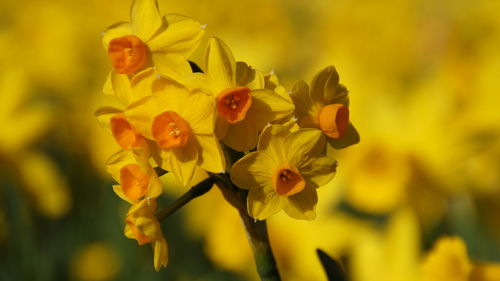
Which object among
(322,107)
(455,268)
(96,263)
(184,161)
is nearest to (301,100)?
(322,107)

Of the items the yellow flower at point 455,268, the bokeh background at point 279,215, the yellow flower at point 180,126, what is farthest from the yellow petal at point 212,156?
the bokeh background at point 279,215

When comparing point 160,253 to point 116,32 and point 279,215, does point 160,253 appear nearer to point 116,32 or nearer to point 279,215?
point 116,32

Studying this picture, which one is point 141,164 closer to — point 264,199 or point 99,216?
point 264,199

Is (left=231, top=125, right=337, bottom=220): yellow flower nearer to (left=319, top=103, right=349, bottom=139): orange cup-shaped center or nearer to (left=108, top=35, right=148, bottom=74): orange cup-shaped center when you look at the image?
(left=319, top=103, right=349, bottom=139): orange cup-shaped center

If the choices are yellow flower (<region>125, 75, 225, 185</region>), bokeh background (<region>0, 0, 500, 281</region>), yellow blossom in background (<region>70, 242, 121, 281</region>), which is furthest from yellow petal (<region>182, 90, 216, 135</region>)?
yellow blossom in background (<region>70, 242, 121, 281</region>)

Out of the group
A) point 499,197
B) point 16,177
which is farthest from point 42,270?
Result: point 499,197
